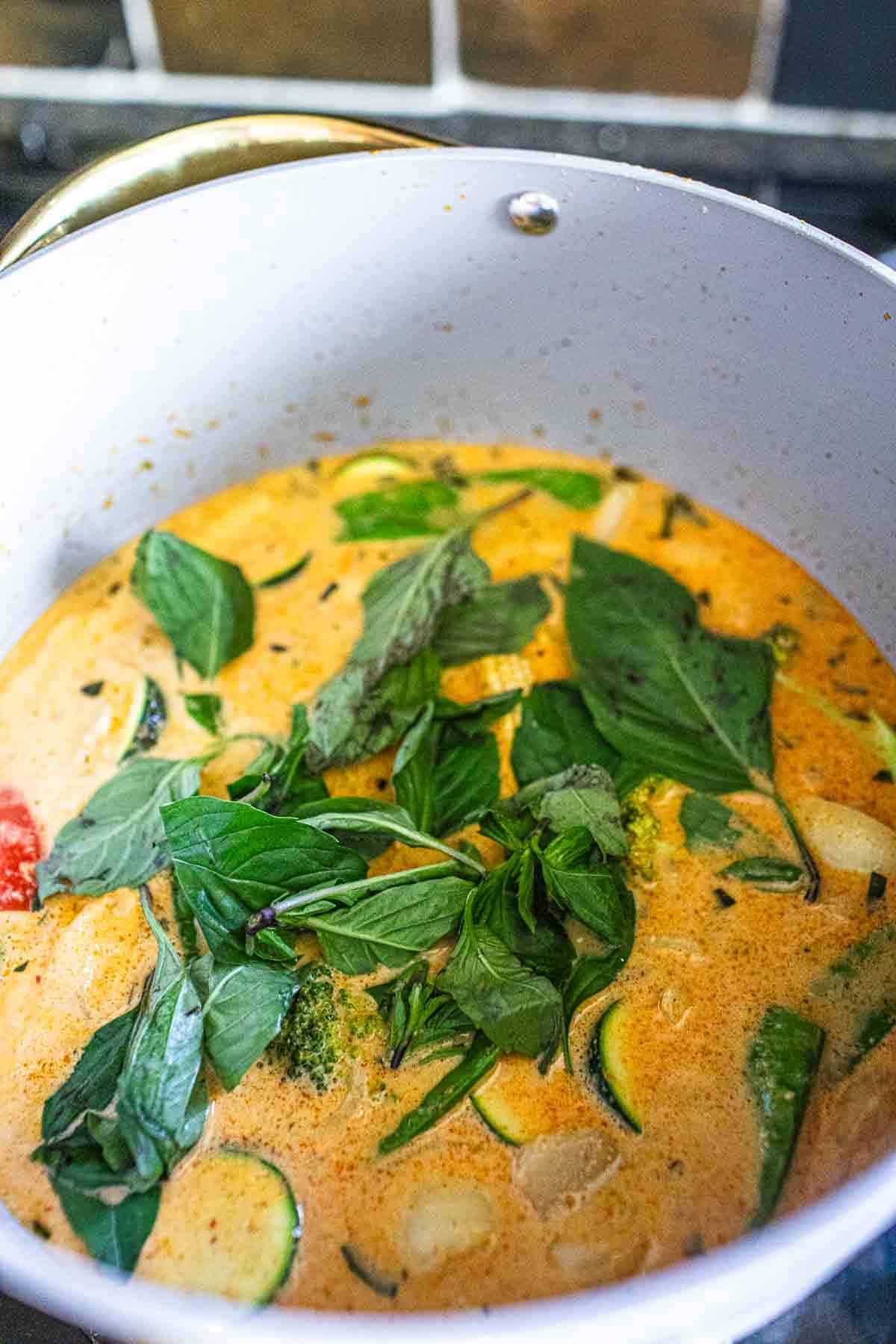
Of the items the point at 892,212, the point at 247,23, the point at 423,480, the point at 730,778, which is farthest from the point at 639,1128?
the point at 247,23

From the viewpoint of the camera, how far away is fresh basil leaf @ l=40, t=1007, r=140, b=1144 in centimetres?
85

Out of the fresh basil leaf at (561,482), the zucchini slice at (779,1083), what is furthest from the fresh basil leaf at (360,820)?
the fresh basil leaf at (561,482)

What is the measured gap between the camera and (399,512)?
4.20 feet

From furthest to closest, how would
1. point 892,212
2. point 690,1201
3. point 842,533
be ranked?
point 892,212, point 842,533, point 690,1201

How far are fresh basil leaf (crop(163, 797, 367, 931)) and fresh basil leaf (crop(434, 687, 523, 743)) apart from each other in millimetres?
197

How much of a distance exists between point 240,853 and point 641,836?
0.32 meters

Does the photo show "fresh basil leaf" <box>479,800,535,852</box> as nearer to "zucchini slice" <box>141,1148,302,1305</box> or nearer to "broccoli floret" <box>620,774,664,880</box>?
"broccoli floret" <box>620,774,664,880</box>

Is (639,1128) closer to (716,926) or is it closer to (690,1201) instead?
(690,1201)

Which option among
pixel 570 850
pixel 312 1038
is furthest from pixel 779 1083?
pixel 312 1038

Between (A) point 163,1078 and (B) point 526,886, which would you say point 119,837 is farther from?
(B) point 526,886

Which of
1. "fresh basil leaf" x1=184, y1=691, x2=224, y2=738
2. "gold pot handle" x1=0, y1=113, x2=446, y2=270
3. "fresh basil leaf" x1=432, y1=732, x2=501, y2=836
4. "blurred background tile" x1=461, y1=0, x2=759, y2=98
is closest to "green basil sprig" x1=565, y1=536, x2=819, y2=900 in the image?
"fresh basil leaf" x1=432, y1=732, x2=501, y2=836

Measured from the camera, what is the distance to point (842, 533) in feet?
3.85

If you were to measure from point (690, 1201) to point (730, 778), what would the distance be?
1.16 ft

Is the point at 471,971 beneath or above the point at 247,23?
beneath
